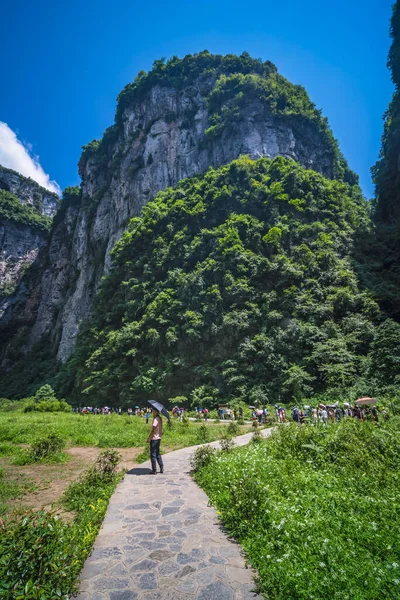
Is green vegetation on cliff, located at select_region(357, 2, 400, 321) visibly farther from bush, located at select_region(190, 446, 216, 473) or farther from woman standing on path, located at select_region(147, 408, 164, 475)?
woman standing on path, located at select_region(147, 408, 164, 475)

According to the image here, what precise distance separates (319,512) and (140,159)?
2428 inches

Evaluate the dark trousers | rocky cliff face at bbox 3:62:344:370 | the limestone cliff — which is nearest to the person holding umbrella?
the dark trousers

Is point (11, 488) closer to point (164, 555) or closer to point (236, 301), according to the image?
point (164, 555)

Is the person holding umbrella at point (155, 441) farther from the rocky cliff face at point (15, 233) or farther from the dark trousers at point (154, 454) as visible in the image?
the rocky cliff face at point (15, 233)

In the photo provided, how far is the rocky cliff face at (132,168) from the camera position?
5191 centimetres

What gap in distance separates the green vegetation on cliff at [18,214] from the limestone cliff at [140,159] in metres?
12.1

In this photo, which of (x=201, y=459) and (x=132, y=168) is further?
(x=132, y=168)

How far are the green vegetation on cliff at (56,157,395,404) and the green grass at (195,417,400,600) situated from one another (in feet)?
54.7

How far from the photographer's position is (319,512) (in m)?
4.44

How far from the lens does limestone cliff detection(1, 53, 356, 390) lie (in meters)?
51.8

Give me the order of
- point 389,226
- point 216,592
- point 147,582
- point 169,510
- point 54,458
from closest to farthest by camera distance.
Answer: point 216,592 < point 147,582 < point 169,510 < point 54,458 < point 389,226

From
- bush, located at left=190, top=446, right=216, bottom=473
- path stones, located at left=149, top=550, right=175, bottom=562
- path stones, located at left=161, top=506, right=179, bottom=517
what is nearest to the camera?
path stones, located at left=149, top=550, right=175, bottom=562

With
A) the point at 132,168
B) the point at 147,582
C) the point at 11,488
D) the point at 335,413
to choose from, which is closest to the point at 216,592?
the point at 147,582

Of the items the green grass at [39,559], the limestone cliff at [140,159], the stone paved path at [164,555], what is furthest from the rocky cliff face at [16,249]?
the green grass at [39,559]
